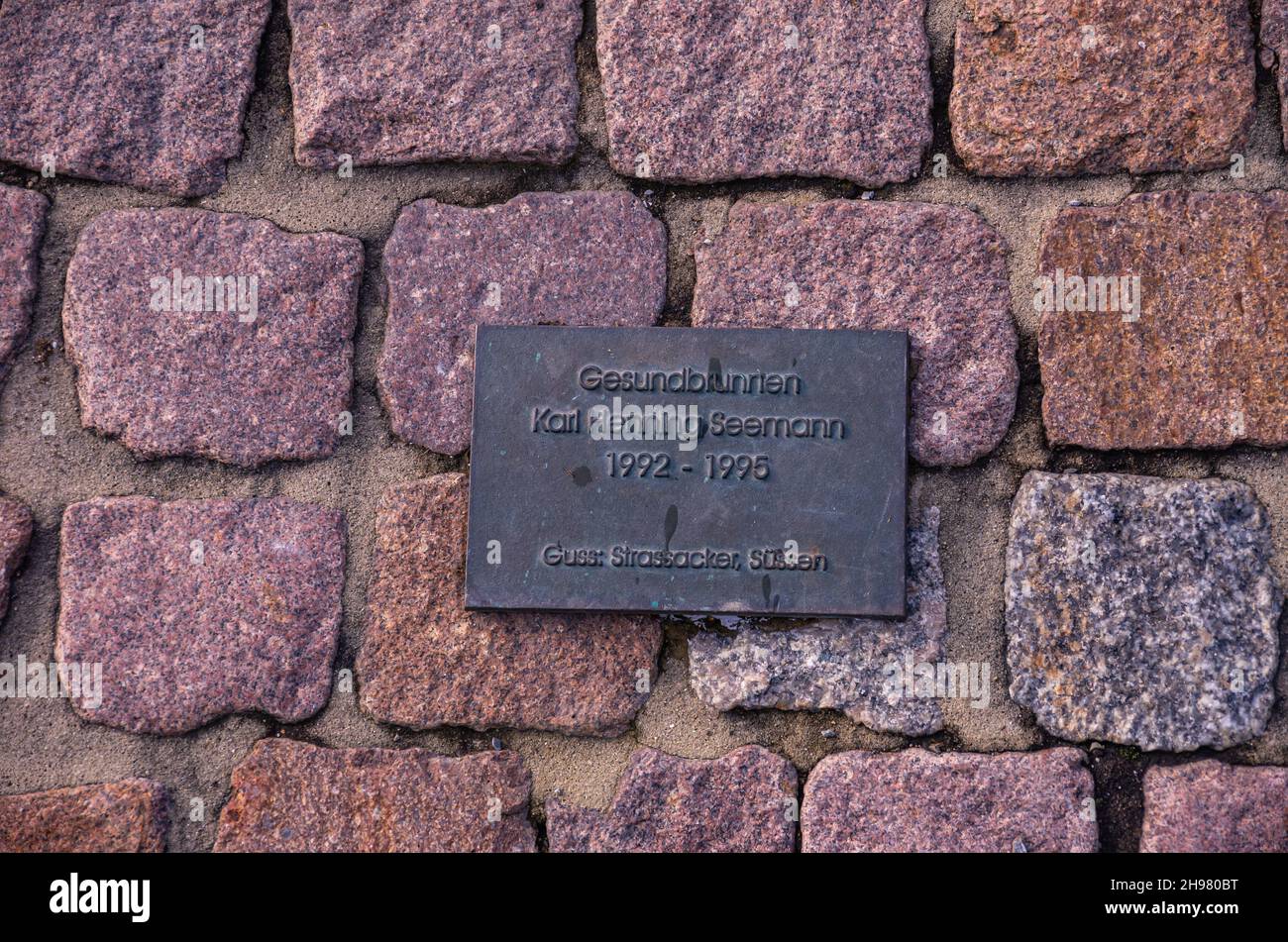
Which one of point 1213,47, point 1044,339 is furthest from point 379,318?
point 1213,47

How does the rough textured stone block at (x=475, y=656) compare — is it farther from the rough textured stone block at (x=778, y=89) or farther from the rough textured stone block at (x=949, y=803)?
the rough textured stone block at (x=778, y=89)

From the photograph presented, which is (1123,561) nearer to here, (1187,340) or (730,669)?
(1187,340)

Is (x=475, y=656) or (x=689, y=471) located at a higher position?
(x=689, y=471)

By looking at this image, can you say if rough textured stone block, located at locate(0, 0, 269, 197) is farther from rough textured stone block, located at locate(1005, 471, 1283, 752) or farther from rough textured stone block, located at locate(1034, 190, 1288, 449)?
rough textured stone block, located at locate(1005, 471, 1283, 752)

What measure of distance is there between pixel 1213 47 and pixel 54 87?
2201mm

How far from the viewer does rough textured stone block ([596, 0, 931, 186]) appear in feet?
5.84

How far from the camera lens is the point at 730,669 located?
1732mm

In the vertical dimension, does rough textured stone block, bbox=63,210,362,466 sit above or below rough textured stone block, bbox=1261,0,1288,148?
below

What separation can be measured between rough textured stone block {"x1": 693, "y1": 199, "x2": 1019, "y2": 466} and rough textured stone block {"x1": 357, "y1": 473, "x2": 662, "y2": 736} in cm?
62

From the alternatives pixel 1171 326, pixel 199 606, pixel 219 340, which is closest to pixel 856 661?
pixel 1171 326

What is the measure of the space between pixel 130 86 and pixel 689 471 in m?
1.33

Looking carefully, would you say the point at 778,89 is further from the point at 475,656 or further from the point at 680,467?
the point at 475,656

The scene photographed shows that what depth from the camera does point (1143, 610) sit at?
5.52 feet

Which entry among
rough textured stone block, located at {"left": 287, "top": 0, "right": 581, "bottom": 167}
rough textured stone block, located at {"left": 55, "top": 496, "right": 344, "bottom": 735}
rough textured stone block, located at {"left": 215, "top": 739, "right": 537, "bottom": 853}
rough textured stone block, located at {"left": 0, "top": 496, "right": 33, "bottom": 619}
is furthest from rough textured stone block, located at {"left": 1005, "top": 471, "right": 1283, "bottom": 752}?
rough textured stone block, located at {"left": 0, "top": 496, "right": 33, "bottom": 619}
